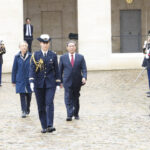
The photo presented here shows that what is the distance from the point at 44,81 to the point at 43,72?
0.17 metres

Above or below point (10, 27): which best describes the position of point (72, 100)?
below

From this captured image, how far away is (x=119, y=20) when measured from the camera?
3219cm

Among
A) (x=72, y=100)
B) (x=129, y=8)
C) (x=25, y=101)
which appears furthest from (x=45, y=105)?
(x=129, y=8)

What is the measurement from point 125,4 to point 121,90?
582 inches

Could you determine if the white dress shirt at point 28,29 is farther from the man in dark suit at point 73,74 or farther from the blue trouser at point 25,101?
the man in dark suit at point 73,74

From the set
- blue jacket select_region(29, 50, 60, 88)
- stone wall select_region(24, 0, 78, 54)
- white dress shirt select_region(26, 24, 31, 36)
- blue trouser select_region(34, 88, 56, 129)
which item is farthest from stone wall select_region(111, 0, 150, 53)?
blue trouser select_region(34, 88, 56, 129)

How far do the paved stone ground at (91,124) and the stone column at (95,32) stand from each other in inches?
319

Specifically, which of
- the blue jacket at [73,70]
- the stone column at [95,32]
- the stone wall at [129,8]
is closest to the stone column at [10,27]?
the stone column at [95,32]

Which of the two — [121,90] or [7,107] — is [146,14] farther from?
[7,107]

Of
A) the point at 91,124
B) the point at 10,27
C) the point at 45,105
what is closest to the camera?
the point at 45,105

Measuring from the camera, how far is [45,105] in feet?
35.8

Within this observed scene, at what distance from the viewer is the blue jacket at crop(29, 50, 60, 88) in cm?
1082

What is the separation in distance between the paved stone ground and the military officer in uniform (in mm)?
312

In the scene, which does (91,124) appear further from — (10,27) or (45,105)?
(10,27)
